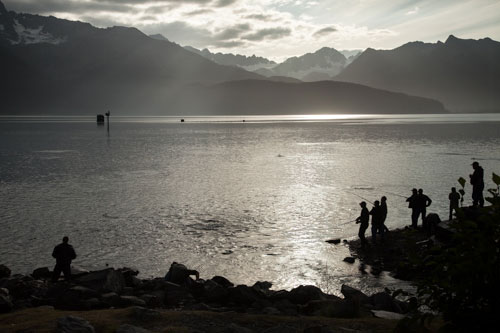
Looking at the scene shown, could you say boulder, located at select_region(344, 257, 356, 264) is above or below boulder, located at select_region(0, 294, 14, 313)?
below

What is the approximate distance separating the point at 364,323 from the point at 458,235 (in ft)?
21.6

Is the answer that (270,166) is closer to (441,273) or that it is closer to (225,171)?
(225,171)

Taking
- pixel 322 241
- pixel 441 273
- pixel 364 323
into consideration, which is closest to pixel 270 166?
pixel 322 241

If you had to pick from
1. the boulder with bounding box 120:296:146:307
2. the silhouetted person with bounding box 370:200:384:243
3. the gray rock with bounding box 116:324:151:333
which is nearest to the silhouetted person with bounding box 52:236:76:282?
the boulder with bounding box 120:296:146:307

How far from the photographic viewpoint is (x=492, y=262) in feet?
20.1

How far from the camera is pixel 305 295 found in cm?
1497

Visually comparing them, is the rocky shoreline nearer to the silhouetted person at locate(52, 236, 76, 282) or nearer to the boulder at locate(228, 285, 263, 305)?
the boulder at locate(228, 285, 263, 305)

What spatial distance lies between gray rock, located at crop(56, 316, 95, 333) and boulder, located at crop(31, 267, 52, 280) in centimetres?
829

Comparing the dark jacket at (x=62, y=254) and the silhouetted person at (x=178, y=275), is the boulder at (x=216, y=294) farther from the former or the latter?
the dark jacket at (x=62, y=254)

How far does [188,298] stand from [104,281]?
3.06 metres

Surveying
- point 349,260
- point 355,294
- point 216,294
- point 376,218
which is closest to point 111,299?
point 216,294

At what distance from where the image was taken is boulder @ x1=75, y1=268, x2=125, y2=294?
15.7 metres

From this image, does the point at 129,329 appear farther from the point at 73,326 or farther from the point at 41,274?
the point at 41,274

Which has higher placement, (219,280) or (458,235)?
(458,235)
